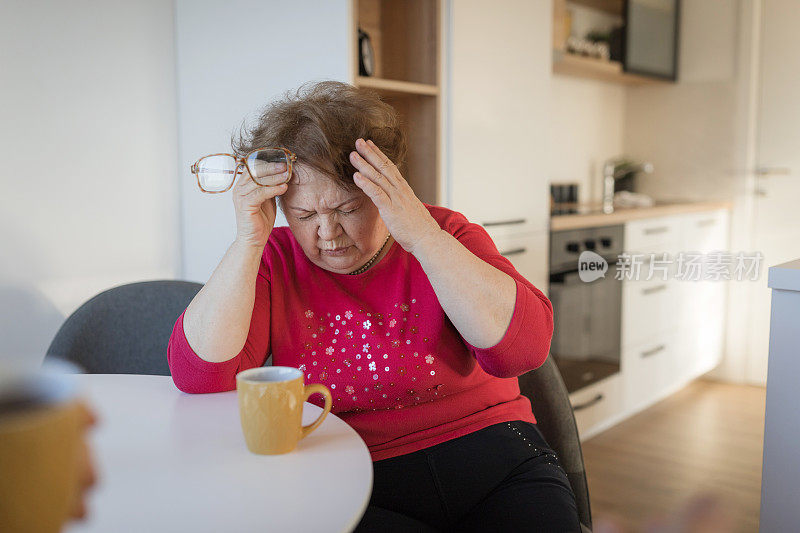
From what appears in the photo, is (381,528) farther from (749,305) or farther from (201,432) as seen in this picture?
(749,305)

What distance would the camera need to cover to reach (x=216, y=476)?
0.66m

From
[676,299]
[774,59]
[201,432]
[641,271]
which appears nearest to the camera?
[201,432]

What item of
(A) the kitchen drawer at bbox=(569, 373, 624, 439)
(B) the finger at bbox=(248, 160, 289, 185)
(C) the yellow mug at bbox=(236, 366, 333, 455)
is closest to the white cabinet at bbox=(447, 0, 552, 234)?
(A) the kitchen drawer at bbox=(569, 373, 624, 439)

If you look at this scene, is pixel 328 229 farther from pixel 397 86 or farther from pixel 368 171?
pixel 397 86

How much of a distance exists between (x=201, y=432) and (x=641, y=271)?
8.84 ft

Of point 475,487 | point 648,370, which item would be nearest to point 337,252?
point 475,487

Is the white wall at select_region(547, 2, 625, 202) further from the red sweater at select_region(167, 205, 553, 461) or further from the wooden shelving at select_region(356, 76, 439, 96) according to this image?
the red sweater at select_region(167, 205, 553, 461)

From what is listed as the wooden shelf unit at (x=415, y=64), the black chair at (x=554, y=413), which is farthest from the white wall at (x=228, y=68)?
the black chair at (x=554, y=413)

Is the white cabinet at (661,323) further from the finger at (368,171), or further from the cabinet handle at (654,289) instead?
the finger at (368,171)

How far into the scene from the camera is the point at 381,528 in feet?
3.01

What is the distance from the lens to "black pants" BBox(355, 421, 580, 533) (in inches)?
37.3

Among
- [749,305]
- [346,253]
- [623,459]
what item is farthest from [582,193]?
[346,253]

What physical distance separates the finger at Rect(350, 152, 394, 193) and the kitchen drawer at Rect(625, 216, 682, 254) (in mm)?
2234

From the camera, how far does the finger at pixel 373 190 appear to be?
97 cm
